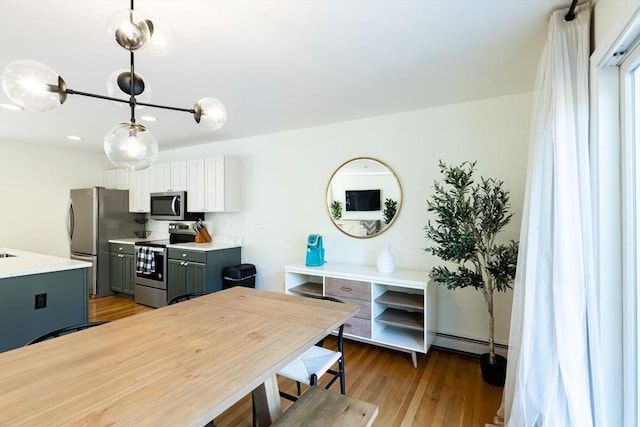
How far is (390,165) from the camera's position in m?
3.20

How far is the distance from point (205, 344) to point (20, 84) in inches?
46.5

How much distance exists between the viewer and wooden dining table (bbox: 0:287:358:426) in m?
0.84

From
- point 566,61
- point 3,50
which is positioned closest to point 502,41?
point 566,61

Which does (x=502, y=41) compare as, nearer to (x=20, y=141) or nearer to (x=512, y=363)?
(x=512, y=363)

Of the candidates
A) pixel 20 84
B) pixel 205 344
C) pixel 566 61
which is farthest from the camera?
pixel 566 61

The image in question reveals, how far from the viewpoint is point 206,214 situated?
4.64m

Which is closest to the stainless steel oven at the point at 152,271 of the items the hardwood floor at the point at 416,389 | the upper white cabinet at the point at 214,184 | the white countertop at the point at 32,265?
the upper white cabinet at the point at 214,184

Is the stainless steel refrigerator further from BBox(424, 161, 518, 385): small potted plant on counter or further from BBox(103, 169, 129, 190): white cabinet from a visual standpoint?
BBox(424, 161, 518, 385): small potted plant on counter

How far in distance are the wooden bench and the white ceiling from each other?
190cm

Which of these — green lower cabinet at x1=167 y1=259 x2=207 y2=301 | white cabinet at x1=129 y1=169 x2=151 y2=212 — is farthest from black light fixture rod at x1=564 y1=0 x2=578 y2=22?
white cabinet at x1=129 y1=169 x2=151 y2=212

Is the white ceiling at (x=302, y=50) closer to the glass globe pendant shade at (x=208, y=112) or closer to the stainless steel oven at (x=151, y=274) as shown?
the glass globe pendant shade at (x=208, y=112)

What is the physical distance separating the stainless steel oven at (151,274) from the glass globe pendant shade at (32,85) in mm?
3257

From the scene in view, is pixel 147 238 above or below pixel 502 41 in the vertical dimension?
below

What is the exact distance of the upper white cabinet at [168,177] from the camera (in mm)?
4438
